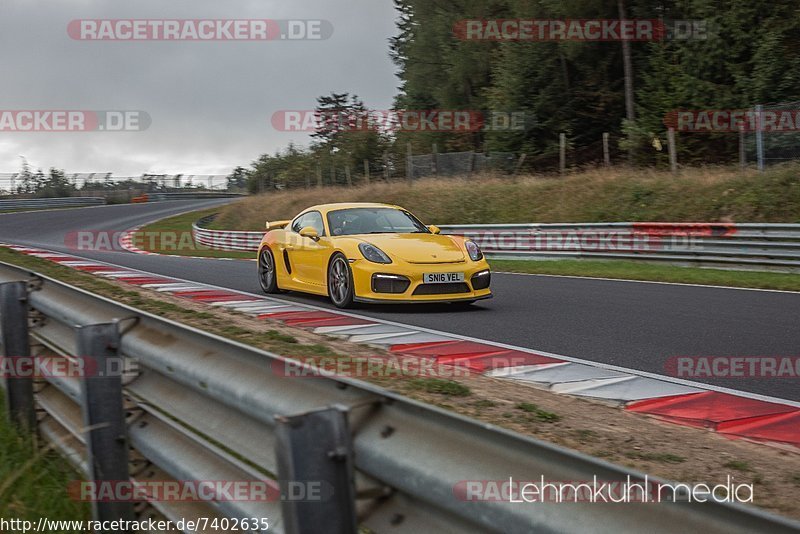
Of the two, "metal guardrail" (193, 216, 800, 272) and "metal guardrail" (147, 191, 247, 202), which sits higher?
"metal guardrail" (147, 191, 247, 202)

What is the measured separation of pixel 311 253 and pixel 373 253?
1.35 m

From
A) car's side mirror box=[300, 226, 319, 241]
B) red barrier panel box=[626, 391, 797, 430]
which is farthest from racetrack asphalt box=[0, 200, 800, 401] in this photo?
car's side mirror box=[300, 226, 319, 241]

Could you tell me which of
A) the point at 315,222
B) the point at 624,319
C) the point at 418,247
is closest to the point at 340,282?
the point at 418,247

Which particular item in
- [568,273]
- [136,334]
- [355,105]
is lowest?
[568,273]

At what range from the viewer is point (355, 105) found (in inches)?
3191

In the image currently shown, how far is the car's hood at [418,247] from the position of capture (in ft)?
32.4

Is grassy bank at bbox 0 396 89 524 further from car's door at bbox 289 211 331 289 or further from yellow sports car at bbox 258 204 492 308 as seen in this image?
car's door at bbox 289 211 331 289

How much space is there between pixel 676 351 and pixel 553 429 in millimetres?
2869

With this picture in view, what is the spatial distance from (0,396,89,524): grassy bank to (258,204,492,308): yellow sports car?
5523mm

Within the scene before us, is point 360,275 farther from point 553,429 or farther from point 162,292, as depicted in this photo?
point 553,429

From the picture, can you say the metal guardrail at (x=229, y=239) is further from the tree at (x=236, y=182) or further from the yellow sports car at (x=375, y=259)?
the tree at (x=236, y=182)

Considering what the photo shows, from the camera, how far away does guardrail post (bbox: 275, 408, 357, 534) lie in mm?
1788

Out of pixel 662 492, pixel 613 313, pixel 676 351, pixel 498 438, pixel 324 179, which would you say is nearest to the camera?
pixel 662 492

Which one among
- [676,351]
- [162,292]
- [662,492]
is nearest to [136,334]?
[662,492]
